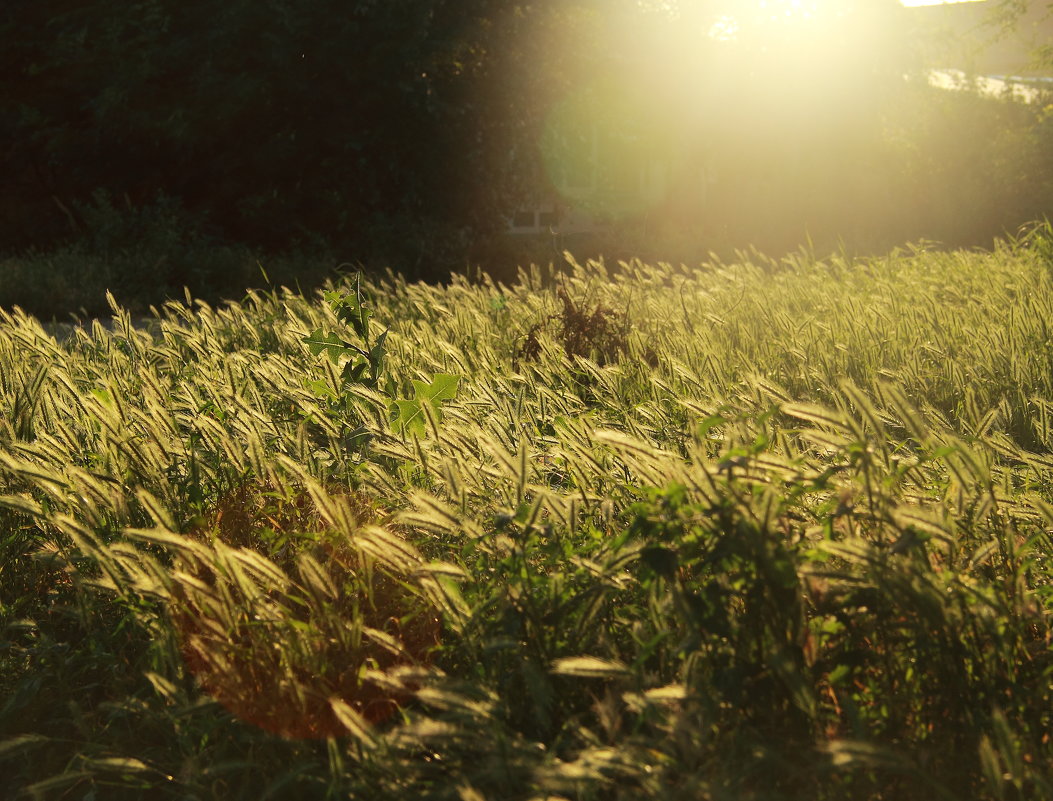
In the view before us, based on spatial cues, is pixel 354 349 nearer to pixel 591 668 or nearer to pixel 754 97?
pixel 591 668

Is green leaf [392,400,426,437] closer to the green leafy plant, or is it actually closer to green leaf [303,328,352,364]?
the green leafy plant

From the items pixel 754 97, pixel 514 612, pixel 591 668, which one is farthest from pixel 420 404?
pixel 754 97

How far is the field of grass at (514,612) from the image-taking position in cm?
181

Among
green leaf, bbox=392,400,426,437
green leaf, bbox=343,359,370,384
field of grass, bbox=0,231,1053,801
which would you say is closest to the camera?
field of grass, bbox=0,231,1053,801

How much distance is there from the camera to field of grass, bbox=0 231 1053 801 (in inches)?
71.3

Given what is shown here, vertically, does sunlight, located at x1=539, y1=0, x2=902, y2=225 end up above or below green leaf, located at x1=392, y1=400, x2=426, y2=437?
above

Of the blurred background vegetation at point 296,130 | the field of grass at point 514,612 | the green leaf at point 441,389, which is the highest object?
the blurred background vegetation at point 296,130

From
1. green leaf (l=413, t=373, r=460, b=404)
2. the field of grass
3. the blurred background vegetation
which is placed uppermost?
the blurred background vegetation

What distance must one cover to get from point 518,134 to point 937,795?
15428 millimetres

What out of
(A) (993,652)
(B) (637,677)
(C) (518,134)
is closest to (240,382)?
(B) (637,677)

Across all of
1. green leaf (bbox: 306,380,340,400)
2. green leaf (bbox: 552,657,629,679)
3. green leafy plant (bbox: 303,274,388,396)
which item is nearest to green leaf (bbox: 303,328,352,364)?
green leafy plant (bbox: 303,274,388,396)

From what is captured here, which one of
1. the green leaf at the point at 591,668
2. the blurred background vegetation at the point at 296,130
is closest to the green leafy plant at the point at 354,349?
the green leaf at the point at 591,668

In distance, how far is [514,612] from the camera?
6.79ft

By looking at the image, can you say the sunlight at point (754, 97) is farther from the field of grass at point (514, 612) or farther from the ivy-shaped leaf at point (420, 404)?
the field of grass at point (514, 612)
